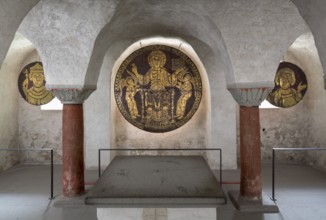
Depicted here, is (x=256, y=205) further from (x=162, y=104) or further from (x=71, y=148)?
(x=162, y=104)

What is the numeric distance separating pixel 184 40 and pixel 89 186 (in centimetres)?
440

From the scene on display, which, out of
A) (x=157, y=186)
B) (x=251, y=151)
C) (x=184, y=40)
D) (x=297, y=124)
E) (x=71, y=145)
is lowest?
(x=157, y=186)

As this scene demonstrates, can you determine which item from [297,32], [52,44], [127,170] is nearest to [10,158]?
[52,44]

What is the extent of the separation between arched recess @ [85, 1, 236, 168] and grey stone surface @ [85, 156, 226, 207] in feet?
6.34

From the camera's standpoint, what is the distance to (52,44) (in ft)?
20.0

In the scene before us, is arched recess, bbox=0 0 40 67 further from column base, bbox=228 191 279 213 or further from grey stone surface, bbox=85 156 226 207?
column base, bbox=228 191 279 213

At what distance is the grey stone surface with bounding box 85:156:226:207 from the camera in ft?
12.7

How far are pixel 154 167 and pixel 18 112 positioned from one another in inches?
279

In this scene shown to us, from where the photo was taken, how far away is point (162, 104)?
1116cm

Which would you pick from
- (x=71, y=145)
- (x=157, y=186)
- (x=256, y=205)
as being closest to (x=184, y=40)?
(x=71, y=145)

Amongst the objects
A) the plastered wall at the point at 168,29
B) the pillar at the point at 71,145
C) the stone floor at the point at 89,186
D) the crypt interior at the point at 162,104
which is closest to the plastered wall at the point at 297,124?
the crypt interior at the point at 162,104

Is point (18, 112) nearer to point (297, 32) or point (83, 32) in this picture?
point (83, 32)

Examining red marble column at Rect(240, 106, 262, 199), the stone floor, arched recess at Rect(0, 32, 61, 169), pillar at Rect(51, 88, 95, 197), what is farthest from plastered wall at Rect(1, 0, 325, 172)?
arched recess at Rect(0, 32, 61, 169)

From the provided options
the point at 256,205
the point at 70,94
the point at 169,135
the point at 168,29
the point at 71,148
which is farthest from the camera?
the point at 169,135
